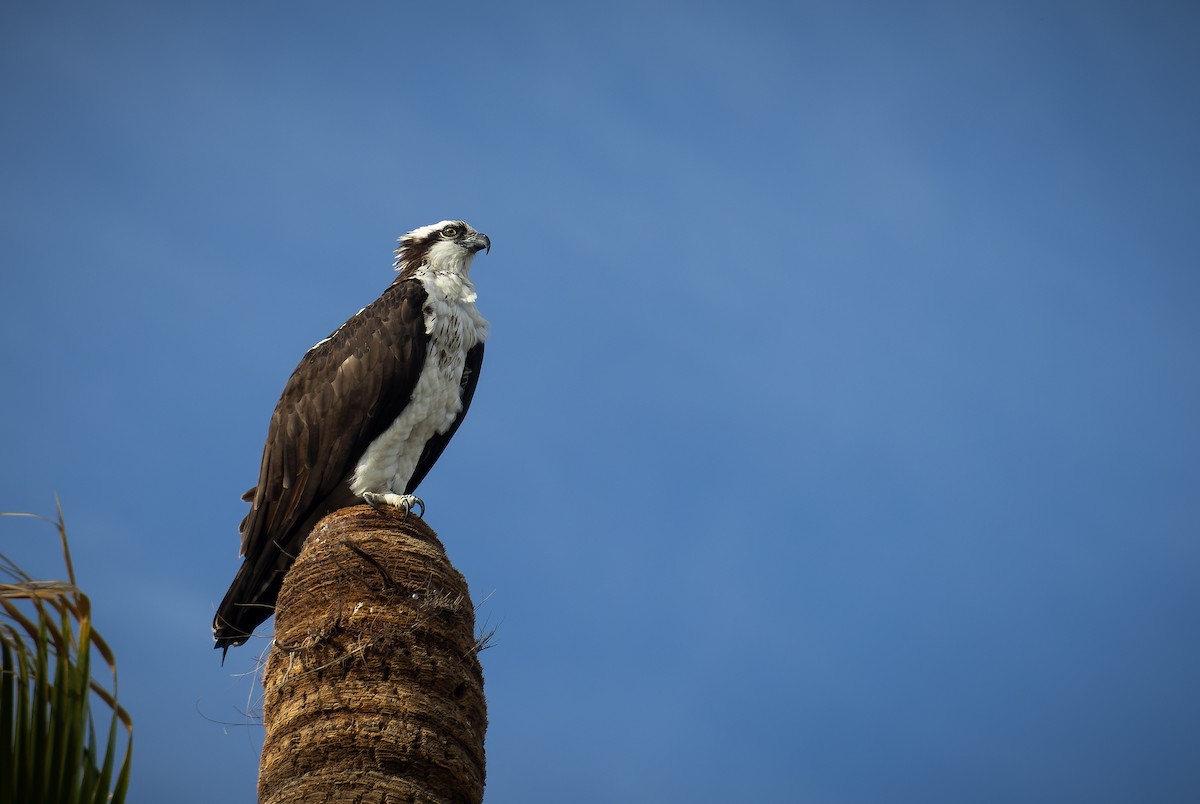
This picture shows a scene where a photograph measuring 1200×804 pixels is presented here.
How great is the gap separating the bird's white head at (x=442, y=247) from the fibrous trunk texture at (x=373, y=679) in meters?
4.03

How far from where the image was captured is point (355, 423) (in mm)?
9312

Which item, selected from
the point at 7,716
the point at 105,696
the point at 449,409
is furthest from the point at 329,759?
the point at 449,409

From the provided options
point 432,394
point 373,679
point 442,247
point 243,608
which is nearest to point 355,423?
point 432,394

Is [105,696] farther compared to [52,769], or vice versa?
[105,696]

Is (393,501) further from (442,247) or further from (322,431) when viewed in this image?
(442,247)

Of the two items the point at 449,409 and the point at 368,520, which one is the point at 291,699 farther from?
the point at 449,409

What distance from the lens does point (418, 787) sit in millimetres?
5996

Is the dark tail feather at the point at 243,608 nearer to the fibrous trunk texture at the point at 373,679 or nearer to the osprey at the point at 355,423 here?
the osprey at the point at 355,423

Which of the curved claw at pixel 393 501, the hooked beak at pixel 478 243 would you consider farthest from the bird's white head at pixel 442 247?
the curved claw at pixel 393 501

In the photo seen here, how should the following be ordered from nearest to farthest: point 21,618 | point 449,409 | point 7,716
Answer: point 7,716 → point 21,618 → point 449,409

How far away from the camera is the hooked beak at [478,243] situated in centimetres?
1112

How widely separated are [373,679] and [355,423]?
131 inches

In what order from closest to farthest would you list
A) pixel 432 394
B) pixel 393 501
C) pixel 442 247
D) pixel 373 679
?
pixel 373 679
pixel 393 501
pixel 432 394
pixel 442 247

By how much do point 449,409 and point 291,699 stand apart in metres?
3.93
